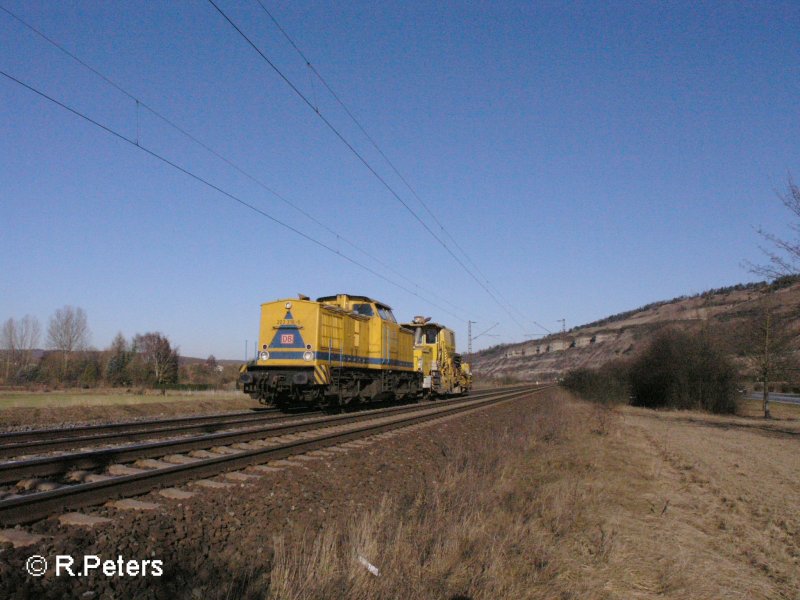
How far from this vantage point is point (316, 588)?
3928 mm

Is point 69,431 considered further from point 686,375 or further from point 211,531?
point 686,375

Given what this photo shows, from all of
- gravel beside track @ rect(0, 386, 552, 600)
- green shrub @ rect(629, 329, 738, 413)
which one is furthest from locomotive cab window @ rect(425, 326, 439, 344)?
gravel beside track @ rect(0, 386, 552, 600)

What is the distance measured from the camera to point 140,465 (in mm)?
8031

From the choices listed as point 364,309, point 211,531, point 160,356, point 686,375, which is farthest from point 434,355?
point 160,356

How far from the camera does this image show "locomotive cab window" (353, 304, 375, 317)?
71.0ft

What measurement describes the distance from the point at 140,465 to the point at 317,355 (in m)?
8.75

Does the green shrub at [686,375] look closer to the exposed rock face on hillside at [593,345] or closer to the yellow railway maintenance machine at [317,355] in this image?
the exposed rock face on hillside at [593,345]

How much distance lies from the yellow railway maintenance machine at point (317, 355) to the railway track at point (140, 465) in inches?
157

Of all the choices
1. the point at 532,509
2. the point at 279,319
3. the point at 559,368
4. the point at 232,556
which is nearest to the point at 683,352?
the point at 279,319

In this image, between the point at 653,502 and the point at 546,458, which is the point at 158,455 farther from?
the point at 653,502

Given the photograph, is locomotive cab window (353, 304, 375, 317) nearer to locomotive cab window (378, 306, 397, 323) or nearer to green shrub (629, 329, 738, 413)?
locomotive cab window (378, 306, 397, 323)

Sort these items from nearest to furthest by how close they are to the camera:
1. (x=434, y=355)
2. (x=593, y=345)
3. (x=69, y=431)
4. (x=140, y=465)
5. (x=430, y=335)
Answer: (x=140, y=465) < (x=69, y=431) < (x=434, y=355) < (x=430, y=335) < (x=593, y=345)

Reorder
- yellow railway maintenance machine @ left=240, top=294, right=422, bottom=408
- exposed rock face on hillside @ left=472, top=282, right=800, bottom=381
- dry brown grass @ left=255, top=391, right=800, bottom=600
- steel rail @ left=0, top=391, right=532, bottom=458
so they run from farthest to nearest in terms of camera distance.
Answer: exposed rock face on hillside @ left=472, top=282, right=800, bottom=381 < yellow railway maintenance machine @ left=240, top=294, right=422, bottom=408 < steel rail @ left=0, top=391, right=532, bottom=458 < dry brown grass @ left=255, top=391, right=800, bottom=600

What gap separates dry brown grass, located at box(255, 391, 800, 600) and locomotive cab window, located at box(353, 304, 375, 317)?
11.3 m
